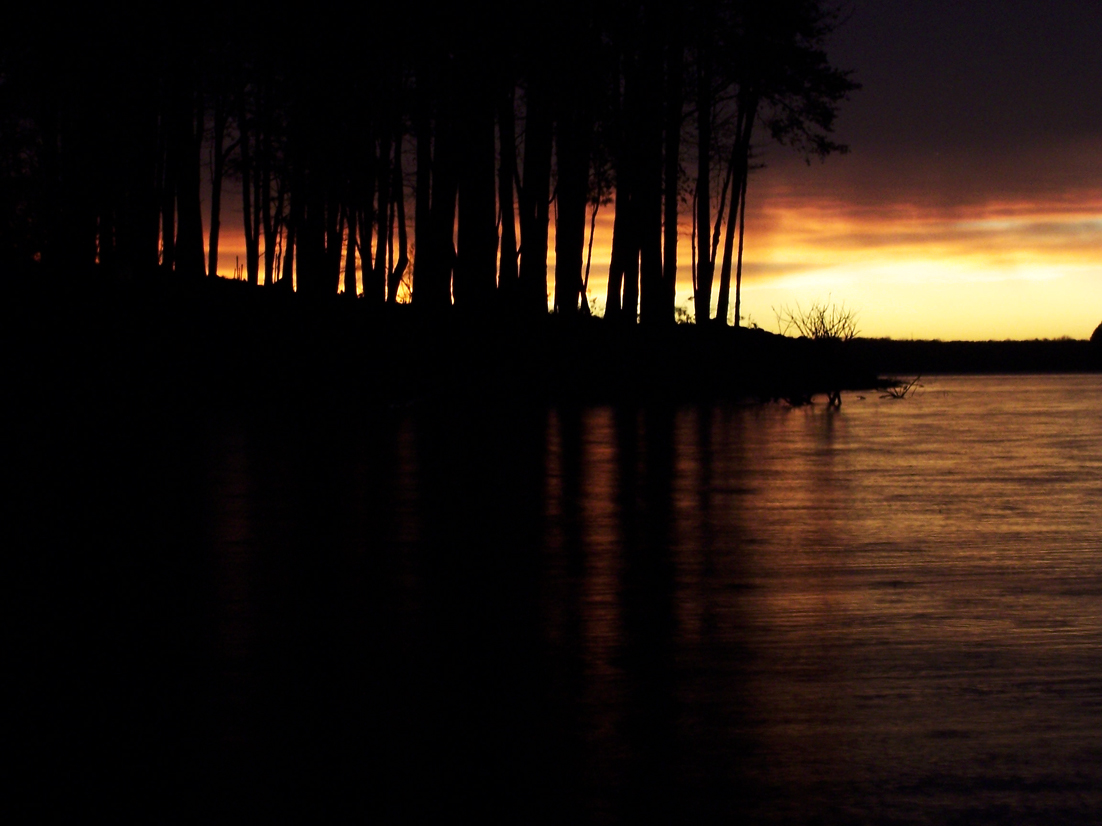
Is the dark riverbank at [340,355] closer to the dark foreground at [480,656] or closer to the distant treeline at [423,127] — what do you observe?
the distant treeline at [423,127]

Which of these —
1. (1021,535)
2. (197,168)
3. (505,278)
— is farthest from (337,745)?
(197,168)

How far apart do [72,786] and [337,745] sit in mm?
660

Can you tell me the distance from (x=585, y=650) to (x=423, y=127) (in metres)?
27.0

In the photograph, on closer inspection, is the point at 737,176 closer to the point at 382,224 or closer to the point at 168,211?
the point at 382,224

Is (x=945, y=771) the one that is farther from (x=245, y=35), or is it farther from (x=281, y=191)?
(x=281, y=191)

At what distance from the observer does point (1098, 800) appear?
2.98 metres

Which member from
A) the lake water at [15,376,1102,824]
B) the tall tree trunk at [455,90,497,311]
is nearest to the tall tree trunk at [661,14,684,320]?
the tall tree trunk at [455,90,497,311]

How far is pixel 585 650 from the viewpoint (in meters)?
4.54

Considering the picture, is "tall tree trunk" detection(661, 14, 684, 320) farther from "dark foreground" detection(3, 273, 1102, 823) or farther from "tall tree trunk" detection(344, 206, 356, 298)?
"dark foreground" detection(3, 273, 1102, 823)

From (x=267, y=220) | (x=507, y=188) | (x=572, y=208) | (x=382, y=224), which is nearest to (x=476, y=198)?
(x=507, y=188)

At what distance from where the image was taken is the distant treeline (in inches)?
957

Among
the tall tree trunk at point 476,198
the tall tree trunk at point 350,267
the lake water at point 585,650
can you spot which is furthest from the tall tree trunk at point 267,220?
the lake water at point 585,650

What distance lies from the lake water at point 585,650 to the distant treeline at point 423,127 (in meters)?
15.1

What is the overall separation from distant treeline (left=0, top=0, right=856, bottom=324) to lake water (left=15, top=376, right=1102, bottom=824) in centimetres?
1513
